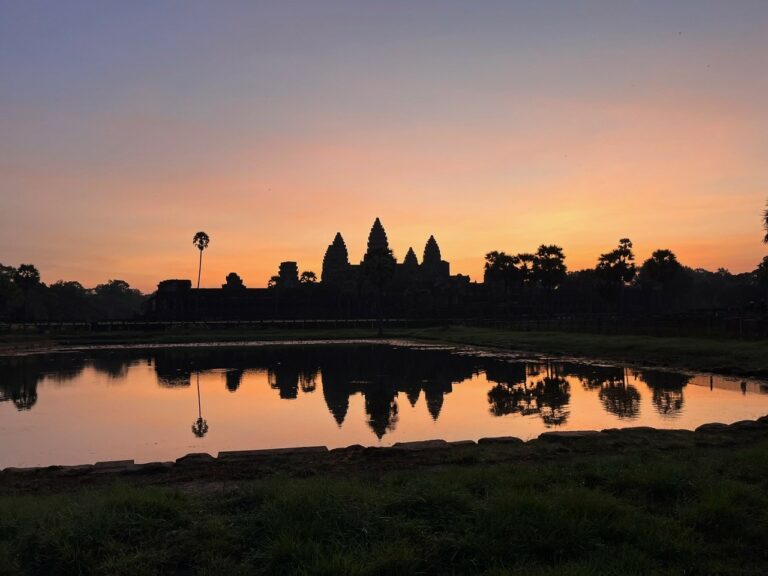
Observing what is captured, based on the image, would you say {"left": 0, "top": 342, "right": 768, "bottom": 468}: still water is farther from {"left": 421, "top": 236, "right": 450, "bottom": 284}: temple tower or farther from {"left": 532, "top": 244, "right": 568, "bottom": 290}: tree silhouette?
{"left": 421, "top": 236, "right": 450, "bottom": 284}: temple tower

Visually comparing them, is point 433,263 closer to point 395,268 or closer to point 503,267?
point 395,268

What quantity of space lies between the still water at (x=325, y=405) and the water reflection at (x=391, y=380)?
6 cm

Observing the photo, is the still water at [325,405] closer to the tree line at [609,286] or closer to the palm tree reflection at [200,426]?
the palm tree reflection at [200,426]

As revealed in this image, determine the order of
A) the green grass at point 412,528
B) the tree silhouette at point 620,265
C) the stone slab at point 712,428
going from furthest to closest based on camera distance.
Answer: the tree silhouette at point 620,265 < the stone slab at point 712,428 < the green grass at point 412,528

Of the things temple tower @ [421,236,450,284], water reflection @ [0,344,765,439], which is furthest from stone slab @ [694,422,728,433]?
temple tower @ [421,236,450,284]

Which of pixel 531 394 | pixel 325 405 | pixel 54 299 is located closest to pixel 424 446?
pixel 325 405

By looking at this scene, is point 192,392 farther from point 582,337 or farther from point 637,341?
point 582,337

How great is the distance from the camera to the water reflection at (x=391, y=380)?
48.5 ft

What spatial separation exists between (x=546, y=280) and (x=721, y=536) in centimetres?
7191

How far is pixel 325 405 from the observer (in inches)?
629

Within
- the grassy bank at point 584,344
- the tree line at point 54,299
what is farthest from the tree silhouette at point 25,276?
the grassy bank at point 584,344

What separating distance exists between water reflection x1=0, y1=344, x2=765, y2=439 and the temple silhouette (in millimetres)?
45306

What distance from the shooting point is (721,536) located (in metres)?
5.16

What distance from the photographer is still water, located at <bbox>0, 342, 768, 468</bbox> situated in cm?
1191
